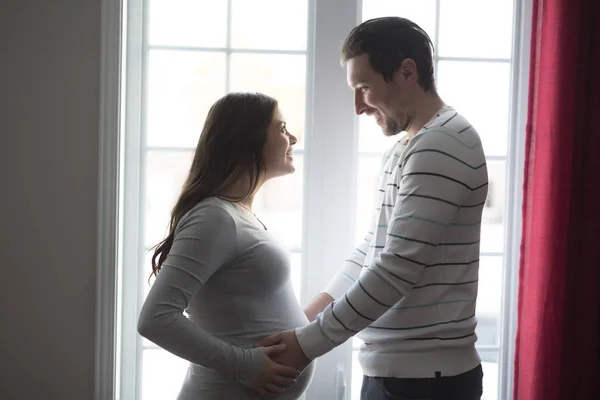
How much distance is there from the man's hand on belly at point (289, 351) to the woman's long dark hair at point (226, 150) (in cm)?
33

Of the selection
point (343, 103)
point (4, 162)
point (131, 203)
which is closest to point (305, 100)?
point (343, 103)

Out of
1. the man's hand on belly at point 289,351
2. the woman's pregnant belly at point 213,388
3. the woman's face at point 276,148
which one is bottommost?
the woman's pregnant belly at point 213,388

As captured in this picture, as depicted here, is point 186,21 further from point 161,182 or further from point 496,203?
point 496,203

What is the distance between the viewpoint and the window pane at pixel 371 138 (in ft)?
6.46

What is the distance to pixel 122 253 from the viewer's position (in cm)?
189

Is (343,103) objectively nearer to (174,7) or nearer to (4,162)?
(174,7)

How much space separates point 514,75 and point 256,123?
38.2 inches

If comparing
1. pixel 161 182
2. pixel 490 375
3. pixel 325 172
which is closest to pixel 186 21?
pixel 161 182

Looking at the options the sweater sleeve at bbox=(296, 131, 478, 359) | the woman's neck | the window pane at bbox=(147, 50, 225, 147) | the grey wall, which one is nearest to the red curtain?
the sweater sleeve at bbox=(296, 131, 478, 359)

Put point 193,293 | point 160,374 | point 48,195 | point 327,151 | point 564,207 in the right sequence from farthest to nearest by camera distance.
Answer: point 160,374 → point 327,151 → point 48,195 → point 564,207 → point 193,293

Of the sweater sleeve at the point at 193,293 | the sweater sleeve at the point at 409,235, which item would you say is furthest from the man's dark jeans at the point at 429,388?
the sweater sleeve at the point at 193,293

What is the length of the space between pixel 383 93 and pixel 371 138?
50 cm

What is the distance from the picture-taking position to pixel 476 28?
6.42 feet

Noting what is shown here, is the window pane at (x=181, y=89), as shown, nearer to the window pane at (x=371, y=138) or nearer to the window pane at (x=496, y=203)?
the window pane at (x=371, y=138)
